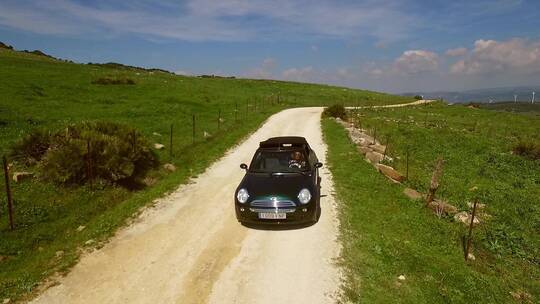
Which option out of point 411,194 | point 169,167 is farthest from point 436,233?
point 169,167

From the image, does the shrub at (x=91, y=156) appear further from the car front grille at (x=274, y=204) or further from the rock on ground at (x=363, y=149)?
the rock on ground at (x=363, y=149)

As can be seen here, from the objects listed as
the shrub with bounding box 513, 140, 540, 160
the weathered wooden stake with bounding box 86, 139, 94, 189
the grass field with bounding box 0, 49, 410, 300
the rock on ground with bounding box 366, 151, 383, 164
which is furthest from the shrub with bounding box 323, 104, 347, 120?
the weathered wooden stake with bounding box 86, 139, 94, 189

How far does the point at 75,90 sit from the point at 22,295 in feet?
117

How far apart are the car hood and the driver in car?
1.99ft

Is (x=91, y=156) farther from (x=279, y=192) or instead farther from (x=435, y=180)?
(x=435, y=180)

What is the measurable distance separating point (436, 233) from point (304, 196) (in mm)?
4614

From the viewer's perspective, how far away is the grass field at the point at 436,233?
8927mm

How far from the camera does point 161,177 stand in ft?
56.4

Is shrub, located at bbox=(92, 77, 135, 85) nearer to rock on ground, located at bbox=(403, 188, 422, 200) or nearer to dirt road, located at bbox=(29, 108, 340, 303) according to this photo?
dirt road, located at bbox=(29, 108, 340, 303)

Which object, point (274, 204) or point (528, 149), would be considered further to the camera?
point (528, 149)

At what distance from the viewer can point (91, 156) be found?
15.2 m

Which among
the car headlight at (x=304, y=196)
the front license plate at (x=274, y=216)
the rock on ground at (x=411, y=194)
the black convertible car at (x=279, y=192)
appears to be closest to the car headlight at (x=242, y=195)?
the black convertible car at (x=279, y=192)

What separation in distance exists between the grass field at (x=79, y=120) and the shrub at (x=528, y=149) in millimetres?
19557

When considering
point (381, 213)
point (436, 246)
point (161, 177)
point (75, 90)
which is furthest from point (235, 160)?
point (75, 90)
